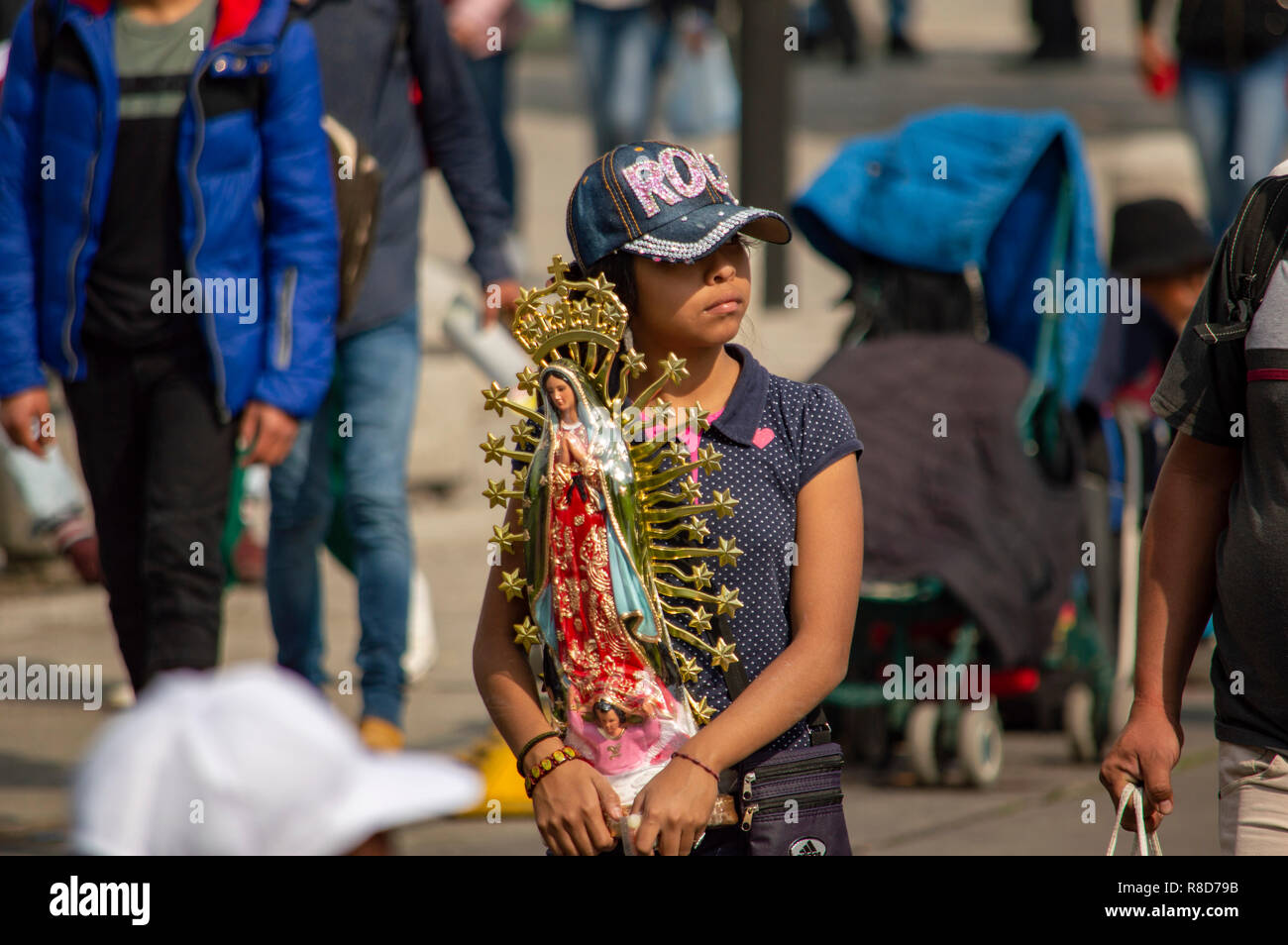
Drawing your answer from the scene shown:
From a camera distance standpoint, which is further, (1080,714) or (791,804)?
(1080,714)

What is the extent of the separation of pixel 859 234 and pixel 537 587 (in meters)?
3.66

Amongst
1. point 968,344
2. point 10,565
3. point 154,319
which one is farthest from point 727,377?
point 10,565

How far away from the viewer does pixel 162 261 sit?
4.64m

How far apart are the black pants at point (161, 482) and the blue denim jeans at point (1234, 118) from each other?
5160 mm

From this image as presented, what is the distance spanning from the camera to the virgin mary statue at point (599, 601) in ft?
9.22

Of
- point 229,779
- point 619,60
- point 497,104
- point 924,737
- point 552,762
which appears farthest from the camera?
point 619,60

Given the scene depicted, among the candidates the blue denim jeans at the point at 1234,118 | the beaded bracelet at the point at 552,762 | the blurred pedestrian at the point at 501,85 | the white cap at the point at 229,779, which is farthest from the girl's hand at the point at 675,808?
the blurred pedestrian at the point at 501,85

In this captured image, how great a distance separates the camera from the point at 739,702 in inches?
112

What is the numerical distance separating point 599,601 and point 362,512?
279cm

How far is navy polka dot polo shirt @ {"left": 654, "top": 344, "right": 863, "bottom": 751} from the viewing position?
2.96 meters

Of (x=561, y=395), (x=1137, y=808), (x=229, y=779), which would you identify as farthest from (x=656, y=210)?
(x=229, y=779)

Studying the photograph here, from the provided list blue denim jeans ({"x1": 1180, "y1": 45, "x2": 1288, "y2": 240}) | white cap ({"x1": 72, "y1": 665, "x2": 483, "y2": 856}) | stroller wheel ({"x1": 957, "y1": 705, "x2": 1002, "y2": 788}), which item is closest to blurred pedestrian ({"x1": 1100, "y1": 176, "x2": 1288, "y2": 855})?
white cap ({"x1": 72, "y1": 665, "x2": 483, "y2": 856})

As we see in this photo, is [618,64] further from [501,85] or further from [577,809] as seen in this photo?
[577,809]
